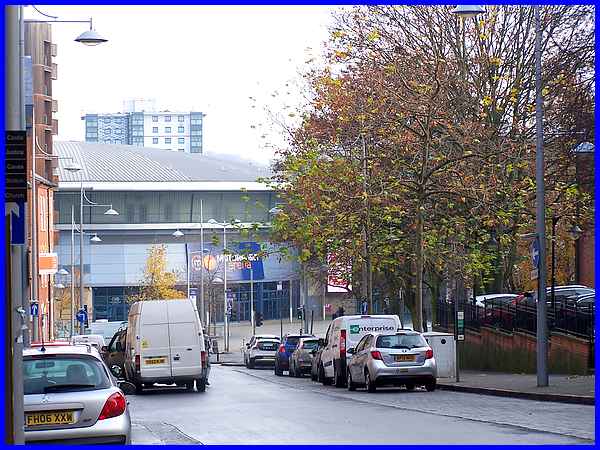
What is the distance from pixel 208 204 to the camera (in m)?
109

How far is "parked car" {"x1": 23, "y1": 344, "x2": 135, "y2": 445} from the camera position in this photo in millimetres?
13383

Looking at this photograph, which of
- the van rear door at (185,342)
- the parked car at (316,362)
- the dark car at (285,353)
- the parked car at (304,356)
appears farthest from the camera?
the dark car at (285,353)

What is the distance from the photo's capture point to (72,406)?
13414mm

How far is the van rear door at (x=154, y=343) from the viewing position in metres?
32.2

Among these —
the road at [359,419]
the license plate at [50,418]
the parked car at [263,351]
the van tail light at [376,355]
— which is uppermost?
the license plate at [50,418]

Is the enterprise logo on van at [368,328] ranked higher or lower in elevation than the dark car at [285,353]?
higher

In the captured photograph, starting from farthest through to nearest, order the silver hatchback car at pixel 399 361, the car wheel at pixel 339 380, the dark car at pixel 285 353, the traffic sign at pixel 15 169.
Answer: the dark car at pixel 285 353, the car wheel at pixel 339 380, the silver hatchback car at pixel 399 361, the traffic sign at pixel 15 169

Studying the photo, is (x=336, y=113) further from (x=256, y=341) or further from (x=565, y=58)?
(x=256, y=341)

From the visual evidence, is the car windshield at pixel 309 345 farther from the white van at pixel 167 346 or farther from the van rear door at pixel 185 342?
the van rear door at pixel 185 342

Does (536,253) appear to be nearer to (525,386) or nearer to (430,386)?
(525,386)

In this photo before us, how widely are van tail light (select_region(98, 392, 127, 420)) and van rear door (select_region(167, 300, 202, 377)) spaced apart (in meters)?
18.6

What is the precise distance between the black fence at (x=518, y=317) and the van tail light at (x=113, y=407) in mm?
19641

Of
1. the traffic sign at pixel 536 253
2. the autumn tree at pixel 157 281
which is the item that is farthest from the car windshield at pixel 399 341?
the autumn tree at pixel 157 281

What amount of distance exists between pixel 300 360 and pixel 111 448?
31354 mm
